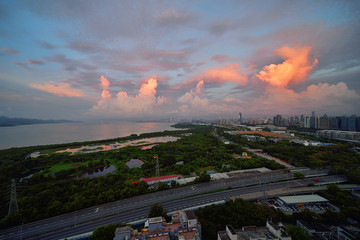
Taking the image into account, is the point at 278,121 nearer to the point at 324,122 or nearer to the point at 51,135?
the point at 324,122

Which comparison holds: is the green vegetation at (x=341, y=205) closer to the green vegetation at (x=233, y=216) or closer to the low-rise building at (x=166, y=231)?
the green vegetation at (x=233, y=216)

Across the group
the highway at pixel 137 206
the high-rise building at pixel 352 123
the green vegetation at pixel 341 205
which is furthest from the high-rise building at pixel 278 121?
the green vegetation at pixel 341 205

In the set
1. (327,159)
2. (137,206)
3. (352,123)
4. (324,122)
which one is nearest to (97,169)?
(137,206)

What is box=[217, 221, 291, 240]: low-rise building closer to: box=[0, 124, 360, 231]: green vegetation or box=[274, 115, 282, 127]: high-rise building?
box=[0, 124, 360, 231]: green vegetation

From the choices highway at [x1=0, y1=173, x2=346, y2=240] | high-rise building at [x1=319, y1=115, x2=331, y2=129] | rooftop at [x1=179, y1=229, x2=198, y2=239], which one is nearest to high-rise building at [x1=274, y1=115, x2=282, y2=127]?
high-rise building at [x1=319, y1=115, x2=331, y2=129]

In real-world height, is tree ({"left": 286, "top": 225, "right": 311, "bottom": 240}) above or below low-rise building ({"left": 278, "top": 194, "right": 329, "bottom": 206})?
above

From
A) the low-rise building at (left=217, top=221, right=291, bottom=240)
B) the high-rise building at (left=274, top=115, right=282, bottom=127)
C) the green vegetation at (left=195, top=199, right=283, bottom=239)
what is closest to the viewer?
the low-rise building at (left=217, top=221, right=291, bottom=240)

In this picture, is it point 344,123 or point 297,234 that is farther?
point 344,123

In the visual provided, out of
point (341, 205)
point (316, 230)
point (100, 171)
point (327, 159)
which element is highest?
point (327, 159)
